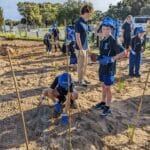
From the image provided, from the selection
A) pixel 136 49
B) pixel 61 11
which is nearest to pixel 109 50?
pixel 136 49

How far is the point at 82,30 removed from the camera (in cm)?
833

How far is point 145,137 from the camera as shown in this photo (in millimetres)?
5984

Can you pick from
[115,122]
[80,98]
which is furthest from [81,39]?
[115,122]

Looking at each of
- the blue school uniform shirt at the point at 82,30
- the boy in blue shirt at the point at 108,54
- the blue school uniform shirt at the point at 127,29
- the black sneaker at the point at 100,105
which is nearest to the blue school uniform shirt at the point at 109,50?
the boy in blue shirt at the point at 108,54

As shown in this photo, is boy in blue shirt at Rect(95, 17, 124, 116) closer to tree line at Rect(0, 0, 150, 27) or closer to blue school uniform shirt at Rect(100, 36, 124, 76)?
blue school uniform shirt at Rect(100, 36, 124, 76)

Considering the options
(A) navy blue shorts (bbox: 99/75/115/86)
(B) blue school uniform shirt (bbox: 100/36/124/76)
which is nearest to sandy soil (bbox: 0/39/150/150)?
(A) navy blue shorts (bbox: 99/75/115/86)

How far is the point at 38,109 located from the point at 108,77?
58.5 inches

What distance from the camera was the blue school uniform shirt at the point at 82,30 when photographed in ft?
27.1

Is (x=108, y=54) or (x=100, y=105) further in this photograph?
(x=100, y=105)

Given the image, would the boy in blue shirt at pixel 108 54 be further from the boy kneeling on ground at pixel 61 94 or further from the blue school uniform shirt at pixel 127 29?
the blue school uniform shirt at pixel 127 29

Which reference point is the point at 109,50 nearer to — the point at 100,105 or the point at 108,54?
the point at 108,54

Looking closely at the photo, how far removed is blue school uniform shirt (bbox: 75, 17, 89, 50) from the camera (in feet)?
27.1

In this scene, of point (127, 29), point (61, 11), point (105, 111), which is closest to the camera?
point (105, 111)

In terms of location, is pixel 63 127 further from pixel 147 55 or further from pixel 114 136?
pixel 147 55
